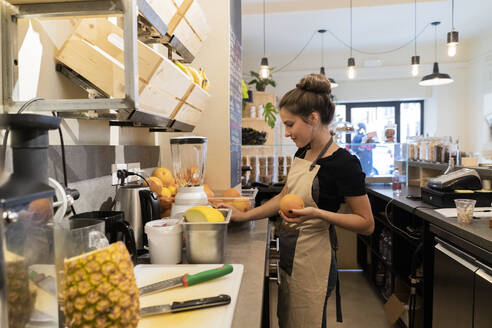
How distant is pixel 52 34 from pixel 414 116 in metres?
8.16

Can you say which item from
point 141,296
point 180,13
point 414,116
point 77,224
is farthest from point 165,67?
point 414,116

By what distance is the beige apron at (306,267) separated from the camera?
153 cm

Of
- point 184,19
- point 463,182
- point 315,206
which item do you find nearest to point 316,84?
point 315,206

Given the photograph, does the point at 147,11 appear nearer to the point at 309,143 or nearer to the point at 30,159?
the point at 30,159

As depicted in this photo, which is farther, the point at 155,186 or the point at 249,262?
the point at 155,186

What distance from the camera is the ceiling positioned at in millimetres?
5484

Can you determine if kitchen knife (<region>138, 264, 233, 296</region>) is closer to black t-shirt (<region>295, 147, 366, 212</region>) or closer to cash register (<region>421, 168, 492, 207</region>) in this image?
black t-shirt (<region>295, 147, 366, 212</region>)

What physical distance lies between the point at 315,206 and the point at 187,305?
89 centimetres

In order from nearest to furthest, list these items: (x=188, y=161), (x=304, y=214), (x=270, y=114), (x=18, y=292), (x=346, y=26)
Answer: (x=18, y=292) < (x=304, y=214) < (x=188, y=161) < (x=270, y=114) < (x=346, y=26)

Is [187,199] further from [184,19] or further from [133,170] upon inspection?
[184,19]

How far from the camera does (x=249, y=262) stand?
4.10 ft

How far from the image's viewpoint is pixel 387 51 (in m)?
7.50

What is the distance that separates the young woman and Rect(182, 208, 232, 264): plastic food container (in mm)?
416

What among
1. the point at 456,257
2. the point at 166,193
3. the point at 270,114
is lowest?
the point at 456,257
